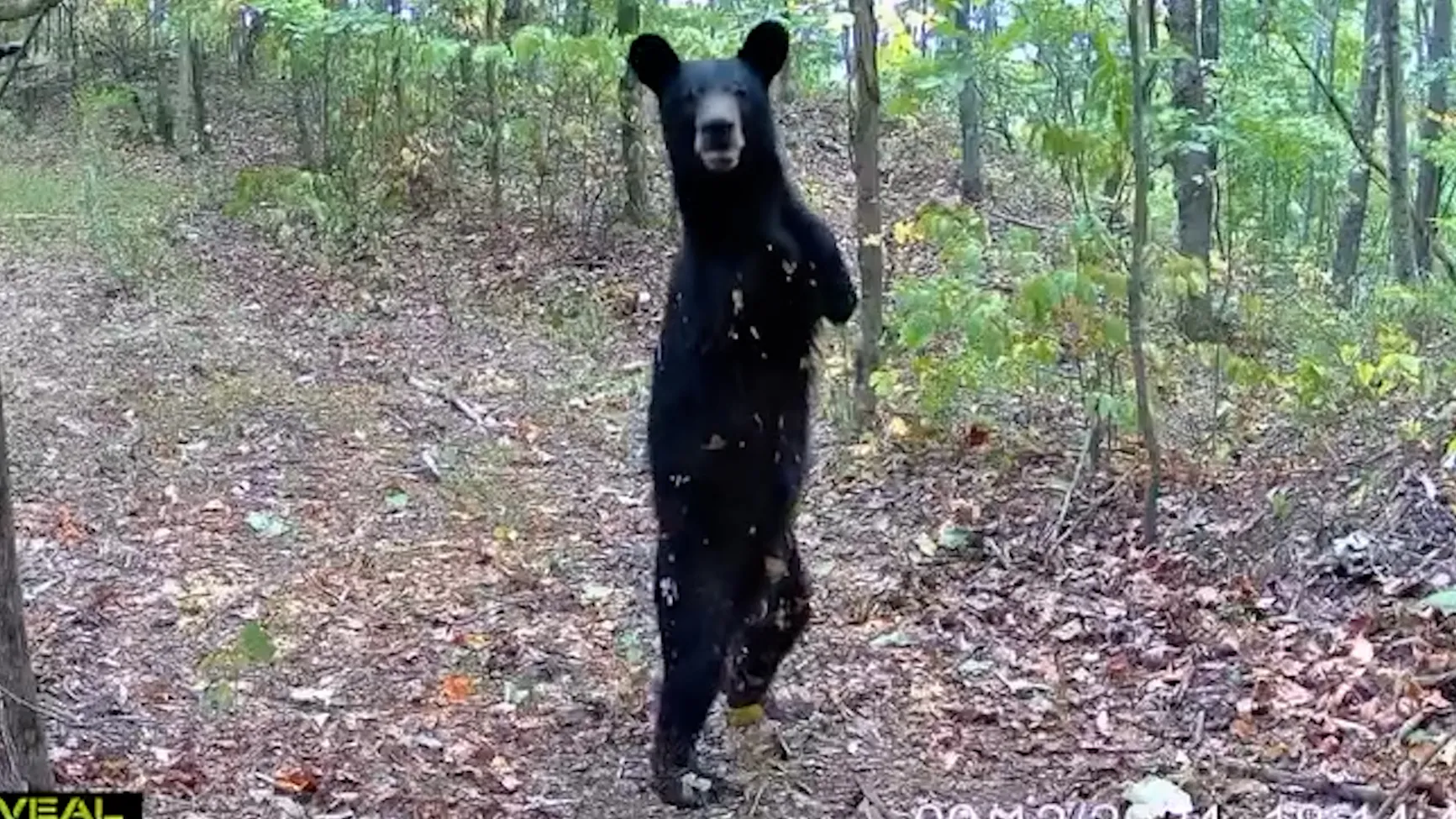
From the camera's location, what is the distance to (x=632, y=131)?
39.8ft

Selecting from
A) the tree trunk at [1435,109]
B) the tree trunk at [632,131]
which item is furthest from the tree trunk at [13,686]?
the tree trunk at [1435,109]

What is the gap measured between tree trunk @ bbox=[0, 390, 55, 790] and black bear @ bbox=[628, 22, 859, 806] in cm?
171

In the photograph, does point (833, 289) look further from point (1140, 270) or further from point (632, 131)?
point (632, 131)

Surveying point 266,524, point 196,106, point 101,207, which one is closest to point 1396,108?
point 266,524

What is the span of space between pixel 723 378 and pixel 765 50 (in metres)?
1.04

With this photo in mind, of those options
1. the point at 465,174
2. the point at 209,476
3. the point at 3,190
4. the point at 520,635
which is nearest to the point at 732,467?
the point at 520,635

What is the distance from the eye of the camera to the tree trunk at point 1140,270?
569cm

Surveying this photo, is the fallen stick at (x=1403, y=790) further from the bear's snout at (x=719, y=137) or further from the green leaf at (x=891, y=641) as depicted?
the bear's snout at (x=719, y=137)

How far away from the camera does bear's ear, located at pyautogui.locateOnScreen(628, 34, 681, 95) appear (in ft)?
15.3

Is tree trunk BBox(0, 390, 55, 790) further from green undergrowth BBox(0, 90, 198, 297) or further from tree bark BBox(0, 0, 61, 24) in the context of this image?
green undergrowth BBox(0, 90, 198, 297)

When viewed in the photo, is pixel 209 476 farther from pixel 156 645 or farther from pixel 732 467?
pixel 732 467

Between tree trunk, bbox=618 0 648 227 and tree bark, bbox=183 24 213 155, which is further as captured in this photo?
tree bark, bbox=183 24 213 155

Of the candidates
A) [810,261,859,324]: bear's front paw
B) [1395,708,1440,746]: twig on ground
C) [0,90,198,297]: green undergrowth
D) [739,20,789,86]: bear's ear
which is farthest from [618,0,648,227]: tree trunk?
[1395,708,1440,746]: twig on ground

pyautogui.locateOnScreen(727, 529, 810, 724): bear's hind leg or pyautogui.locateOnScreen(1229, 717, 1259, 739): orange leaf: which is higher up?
pyautogui.locateOnScreen(727, 529, 810, 724): bear's hind leg
